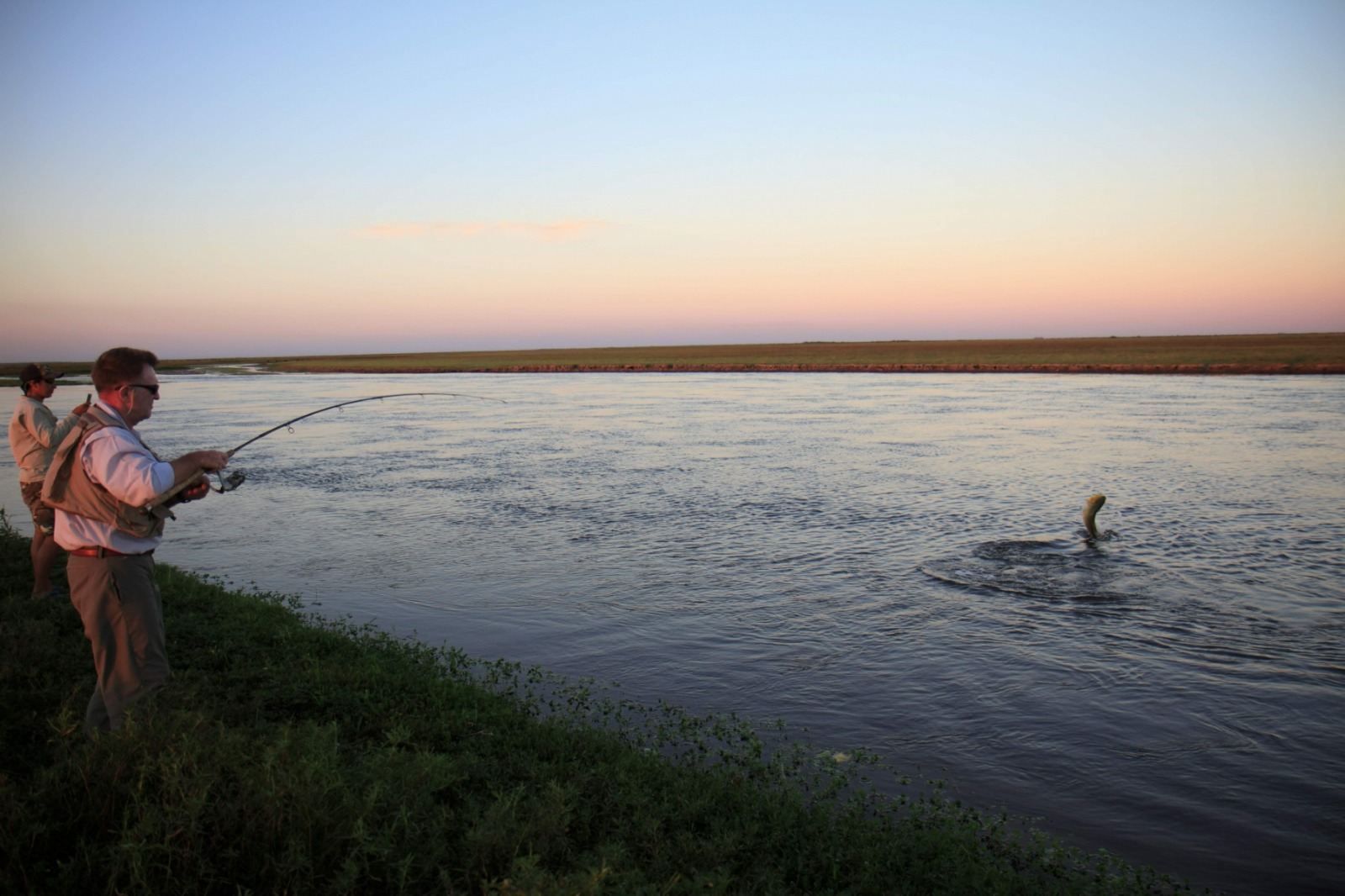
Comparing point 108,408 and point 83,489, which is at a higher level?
point 108,408

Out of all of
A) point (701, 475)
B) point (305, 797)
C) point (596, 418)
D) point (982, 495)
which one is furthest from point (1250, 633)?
point (596, 418)

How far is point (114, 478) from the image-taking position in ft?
15.4

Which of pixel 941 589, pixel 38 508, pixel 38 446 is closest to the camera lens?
pixel 38 508

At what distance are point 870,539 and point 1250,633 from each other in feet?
17.6

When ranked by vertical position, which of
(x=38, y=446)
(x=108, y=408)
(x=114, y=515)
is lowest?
(x=114, y=515)

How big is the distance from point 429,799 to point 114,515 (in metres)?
2.38

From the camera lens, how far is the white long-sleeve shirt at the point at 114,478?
15.4ft

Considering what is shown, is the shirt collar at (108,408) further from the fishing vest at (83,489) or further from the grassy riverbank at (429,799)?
the grassy riverbank at (429,799)

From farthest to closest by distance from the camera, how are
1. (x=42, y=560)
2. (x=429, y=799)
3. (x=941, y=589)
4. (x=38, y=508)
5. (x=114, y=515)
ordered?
(x=941, y=589) → (x=42, y=560) → (x=38, y=508) → (x=114, y=515) → (x=429, y=799)

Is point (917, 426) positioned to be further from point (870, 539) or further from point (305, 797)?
point (305, 797)

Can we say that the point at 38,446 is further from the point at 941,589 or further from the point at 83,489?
the point at 941,589

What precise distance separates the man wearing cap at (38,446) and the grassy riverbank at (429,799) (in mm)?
1276

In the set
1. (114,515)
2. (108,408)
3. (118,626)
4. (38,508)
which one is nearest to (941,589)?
(118,626)

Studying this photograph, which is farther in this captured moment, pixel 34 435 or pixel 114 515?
pixel 34 435
